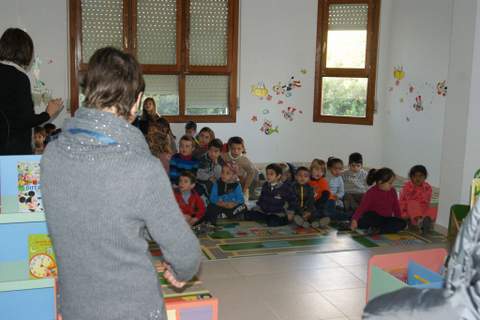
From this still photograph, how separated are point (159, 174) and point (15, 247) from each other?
1.57 metres

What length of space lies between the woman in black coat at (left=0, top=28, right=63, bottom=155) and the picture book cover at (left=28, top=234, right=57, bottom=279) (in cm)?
52

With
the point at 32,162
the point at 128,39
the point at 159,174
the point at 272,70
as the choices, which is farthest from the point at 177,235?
the point at 272,70

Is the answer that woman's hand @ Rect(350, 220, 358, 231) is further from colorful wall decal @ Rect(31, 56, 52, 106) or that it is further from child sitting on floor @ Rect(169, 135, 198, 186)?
colorful wall decal @ Rect(31, 56, 52, 106)

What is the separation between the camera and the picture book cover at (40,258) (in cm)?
258

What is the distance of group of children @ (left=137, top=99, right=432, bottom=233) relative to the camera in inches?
208

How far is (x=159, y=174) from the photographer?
4.52ft

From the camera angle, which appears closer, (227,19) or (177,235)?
(177,235)

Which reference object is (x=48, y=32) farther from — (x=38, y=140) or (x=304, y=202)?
(x=304, y=202)

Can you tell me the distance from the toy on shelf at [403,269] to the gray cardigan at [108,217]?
1367 millimetres

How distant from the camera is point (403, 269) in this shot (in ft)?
9.45

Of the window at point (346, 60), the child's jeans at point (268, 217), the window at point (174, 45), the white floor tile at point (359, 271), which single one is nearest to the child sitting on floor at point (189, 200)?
the child's jeans at point (268, 217)

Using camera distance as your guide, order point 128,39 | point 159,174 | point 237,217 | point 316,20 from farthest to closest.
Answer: point 316,20
point 128,39
point 237,217
point 159,174

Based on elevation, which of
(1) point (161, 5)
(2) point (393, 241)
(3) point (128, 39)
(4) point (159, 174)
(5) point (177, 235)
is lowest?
(2) point (393, 241)

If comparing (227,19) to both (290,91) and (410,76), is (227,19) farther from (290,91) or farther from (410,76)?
(410,76)
